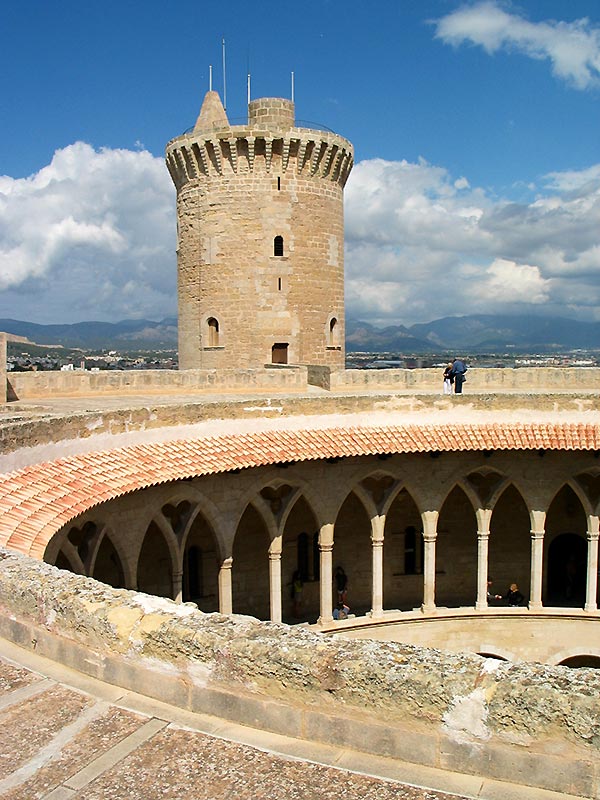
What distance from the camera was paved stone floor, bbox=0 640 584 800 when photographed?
4637 millimetres

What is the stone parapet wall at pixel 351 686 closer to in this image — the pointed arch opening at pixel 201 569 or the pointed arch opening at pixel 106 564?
the pointed arch opening at pixel 106 564

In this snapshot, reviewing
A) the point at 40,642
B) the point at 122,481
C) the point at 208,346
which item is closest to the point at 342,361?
the point at 208,346

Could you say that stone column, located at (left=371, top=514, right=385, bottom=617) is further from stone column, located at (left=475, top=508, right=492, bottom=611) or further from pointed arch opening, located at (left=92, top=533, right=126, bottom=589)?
pointed arch opening, located at (left=92, top=533, right=126, bottom=589)

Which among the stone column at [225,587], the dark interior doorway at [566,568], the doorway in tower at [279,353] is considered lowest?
the dark interior doorway at [566,568]

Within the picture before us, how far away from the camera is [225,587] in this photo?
19.5 meters

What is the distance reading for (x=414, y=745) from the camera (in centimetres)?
495

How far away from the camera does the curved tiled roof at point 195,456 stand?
1148 cm

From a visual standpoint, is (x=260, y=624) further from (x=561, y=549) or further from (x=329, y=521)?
(x=561, y=549)

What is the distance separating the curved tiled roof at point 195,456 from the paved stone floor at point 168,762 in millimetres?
4388

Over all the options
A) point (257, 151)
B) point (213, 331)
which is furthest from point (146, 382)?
point (257, 151)

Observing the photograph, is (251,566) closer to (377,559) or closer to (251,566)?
(251,566)

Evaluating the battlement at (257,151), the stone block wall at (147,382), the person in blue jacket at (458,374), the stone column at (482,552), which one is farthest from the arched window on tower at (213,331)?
the stone column at (482,552)

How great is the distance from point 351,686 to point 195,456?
12.8 m

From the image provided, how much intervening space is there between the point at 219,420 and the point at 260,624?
13793 mm
